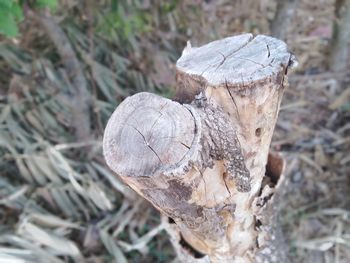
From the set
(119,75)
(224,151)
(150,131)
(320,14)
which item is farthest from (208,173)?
(320,14)

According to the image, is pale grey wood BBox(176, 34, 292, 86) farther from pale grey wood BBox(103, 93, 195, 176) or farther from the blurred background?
the blurred background

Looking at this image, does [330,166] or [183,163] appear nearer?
[183,163]

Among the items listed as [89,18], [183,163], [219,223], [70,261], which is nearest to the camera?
[183,163]

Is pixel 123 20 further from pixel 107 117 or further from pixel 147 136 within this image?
pixel 147 136

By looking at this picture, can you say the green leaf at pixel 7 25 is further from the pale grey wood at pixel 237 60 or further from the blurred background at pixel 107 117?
the pale grey wood at pixel 237 60

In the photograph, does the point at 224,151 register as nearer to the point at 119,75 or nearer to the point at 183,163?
the point at 183,163

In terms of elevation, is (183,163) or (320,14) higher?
(183,163)

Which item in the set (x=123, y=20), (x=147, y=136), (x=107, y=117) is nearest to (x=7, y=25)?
(x=147, y=136)
